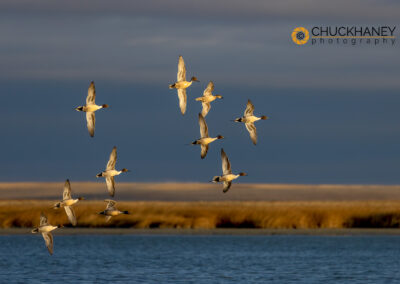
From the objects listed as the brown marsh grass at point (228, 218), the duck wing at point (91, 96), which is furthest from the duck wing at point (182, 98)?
the brown marsh grass at point (228, 218)

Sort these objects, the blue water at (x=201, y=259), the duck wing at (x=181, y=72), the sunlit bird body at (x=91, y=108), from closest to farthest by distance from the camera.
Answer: the sunlit bird body at (x=91, y=108), the duck wing at (x=181, y=72), the blue water at (x=201, y=259)

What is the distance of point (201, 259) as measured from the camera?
4991 centimetres

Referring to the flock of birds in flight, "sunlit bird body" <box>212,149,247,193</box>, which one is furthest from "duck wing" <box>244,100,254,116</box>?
"sunlit bird body" <box>212,149,247,193</box>

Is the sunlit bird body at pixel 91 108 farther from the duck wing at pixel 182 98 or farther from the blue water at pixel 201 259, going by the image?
the blue water at pixel 201 259

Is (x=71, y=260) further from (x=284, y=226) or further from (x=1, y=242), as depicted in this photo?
(x=284, y=226)

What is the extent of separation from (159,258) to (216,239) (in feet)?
39.9

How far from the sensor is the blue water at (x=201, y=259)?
4194 cm

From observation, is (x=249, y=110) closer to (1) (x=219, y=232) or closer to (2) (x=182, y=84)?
(2) (x=182, y=84)

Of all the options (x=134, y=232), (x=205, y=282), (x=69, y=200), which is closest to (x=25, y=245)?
(x=134, y=232)

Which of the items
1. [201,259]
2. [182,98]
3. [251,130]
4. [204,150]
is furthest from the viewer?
[201,259]

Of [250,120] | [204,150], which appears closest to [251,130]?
[250,120]

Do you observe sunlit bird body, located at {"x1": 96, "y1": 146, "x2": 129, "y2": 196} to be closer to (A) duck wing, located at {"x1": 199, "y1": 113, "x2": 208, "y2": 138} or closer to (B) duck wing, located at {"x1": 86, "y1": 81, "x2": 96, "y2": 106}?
(B) duck wing, located at {"x1": 86, "y1": 81, "x2": 96, "y2": 106}

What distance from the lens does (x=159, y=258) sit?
5069cm

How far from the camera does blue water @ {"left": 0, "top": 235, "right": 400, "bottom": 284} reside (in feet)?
138
